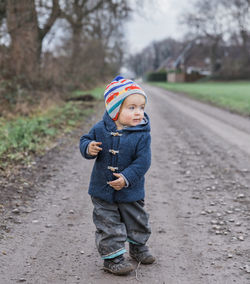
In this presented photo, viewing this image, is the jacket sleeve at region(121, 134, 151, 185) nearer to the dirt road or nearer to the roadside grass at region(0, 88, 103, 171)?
the dirt road

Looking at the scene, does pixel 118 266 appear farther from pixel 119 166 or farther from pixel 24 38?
pixel 24 38

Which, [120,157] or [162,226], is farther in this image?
[162,226]

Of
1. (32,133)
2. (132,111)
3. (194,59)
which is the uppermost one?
(194,59)

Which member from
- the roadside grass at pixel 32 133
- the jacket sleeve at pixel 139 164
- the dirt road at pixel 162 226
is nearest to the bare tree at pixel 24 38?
the roadside grass at pixel 32 133

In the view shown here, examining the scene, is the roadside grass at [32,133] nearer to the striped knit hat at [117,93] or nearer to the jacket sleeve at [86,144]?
the jacket sleeve at [86,144]

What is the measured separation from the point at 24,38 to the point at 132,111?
1226 centimetres

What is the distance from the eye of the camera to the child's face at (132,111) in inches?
123

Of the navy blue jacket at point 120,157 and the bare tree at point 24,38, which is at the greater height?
the bare tree at point 24,38

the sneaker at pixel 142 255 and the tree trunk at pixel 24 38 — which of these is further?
the tree trunk at pixel 24 38

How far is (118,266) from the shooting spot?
319 cm

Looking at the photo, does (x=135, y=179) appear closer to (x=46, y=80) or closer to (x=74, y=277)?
(x=74, y=277)

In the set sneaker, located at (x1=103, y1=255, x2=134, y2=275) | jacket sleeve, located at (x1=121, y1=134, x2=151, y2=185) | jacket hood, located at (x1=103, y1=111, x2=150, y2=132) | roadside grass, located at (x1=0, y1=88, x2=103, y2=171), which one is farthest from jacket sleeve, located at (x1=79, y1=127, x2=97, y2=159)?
roadside grass, located at (x1=0, y1=88, x2=103, y2=171)

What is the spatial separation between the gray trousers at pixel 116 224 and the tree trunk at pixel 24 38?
11156mm

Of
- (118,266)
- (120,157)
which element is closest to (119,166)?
(120,157)
